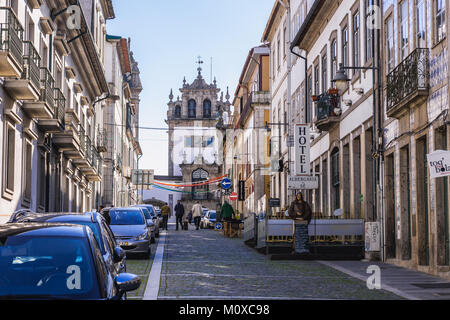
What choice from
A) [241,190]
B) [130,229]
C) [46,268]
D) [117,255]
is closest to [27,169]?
[130,229]

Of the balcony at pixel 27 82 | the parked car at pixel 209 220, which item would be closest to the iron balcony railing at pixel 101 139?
the parked car at pixel 209 220

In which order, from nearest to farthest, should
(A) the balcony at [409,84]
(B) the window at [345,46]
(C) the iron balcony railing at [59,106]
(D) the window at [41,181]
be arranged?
(A) the balcony at [409,84] → (C) the iron balcony railing at [59,106] → (D) the window at [41,181] → (B) the window at [345,46]

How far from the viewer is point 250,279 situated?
56.3 ft

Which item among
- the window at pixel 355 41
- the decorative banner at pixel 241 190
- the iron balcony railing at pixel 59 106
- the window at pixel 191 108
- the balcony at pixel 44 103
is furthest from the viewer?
the window at pixel 191 108

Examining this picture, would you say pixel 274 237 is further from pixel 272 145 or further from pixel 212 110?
pixel 212 110

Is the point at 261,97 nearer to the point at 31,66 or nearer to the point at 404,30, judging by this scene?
the point at 31,66

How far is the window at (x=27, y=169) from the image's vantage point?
25233mm

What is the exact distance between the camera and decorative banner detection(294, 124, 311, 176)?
3153cm

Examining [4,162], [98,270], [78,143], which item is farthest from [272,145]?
[98,270]

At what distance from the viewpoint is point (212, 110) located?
124 meters

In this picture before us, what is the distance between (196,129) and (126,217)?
328ft

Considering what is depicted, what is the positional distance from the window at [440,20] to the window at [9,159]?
10.7 meters

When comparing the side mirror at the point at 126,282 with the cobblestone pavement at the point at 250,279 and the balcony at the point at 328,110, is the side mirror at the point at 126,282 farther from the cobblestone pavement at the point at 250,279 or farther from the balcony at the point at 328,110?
the balcony at the point at 328,110
